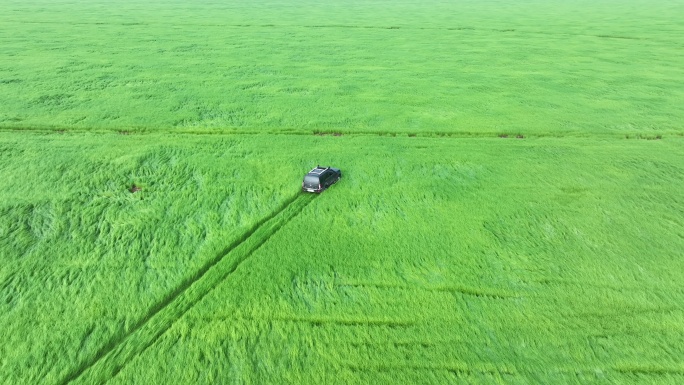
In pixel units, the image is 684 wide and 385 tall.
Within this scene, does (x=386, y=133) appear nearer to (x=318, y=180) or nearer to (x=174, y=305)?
(x=318, y=180)

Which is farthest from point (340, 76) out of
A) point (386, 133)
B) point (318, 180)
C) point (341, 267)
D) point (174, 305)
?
point (174, 305)

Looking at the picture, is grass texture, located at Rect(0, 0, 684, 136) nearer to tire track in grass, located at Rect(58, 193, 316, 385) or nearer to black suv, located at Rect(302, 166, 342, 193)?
black suv, located at Rect(302, 166, 342, 193)

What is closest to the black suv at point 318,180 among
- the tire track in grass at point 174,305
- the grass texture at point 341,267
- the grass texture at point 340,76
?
the grass texture at point 341,267

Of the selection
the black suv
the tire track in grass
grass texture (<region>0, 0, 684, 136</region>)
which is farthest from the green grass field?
the black suv

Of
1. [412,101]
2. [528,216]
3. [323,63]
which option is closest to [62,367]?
[528,216]

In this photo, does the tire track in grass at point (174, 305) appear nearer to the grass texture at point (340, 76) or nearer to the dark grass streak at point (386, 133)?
the dark grass streak at point (386, 133)
